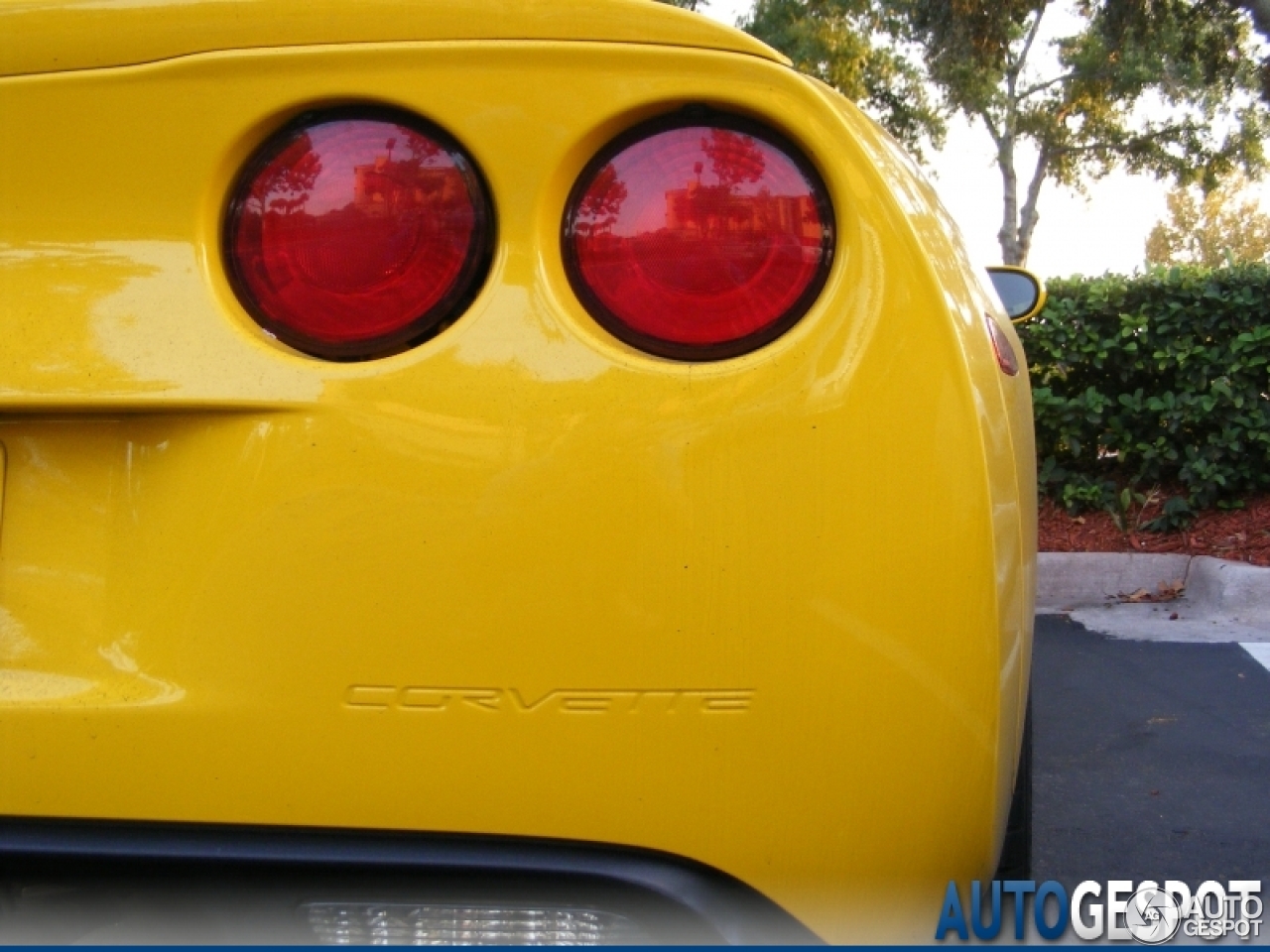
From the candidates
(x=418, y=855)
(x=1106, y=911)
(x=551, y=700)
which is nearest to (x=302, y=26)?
(x=551, y=700)

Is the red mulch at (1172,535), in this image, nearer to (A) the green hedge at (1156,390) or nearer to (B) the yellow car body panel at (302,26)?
(A) the green hedge at (1156,390)

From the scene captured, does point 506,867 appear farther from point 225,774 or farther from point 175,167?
point 175,167

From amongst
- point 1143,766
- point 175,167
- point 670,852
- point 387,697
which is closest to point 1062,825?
point 1143,766

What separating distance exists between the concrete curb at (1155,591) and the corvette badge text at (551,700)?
14.9 feet

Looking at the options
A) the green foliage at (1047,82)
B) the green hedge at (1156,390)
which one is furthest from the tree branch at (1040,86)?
the green hedge at (1156,390)

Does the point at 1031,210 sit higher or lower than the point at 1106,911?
higher

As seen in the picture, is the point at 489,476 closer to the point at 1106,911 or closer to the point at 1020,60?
the point at 1106,911

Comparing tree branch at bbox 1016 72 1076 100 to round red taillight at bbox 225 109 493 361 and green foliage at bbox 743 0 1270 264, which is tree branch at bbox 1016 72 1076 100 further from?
round red taillight at bbox 225 109 493 361

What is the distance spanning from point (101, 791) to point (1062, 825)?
250cm

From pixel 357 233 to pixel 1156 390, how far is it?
6438 mm

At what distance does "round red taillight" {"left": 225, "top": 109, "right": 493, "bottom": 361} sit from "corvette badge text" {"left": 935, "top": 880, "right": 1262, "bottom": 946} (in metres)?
0.75

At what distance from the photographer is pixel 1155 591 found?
6.00 meters

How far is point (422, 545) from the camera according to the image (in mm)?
1075

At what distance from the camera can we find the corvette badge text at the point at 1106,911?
1213 millimetres
